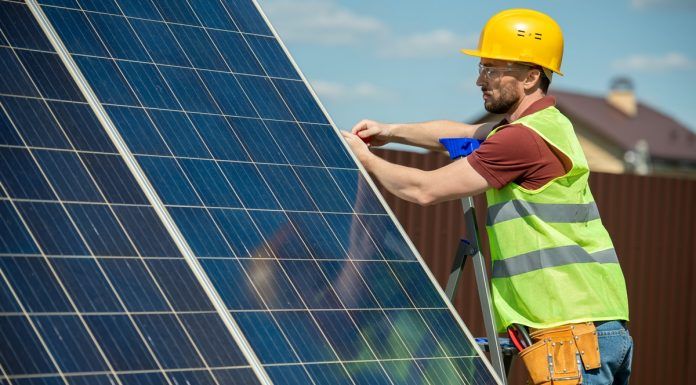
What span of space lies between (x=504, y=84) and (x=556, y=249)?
0.94 m

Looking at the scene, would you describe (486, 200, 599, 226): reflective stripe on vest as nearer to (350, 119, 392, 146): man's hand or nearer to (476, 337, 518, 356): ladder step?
(476, 337, 518, 356): ladder step

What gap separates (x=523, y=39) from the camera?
6324 mm

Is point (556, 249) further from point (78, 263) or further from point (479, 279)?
point (78, 263)

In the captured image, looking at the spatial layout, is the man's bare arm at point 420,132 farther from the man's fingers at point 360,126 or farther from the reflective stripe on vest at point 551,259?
the reflective stripe on vest at point 551,259

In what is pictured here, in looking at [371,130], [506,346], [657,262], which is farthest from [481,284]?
[657,262]

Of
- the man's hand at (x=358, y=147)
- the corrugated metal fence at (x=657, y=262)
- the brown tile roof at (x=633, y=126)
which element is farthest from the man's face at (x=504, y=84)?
the brown tile roof at (x=633, y=126)

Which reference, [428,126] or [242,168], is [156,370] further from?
[428,126]

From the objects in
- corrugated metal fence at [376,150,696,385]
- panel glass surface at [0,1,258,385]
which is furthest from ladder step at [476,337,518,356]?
corrugated metal fence at [376,150,696,385]

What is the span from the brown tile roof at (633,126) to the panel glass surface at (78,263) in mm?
61527

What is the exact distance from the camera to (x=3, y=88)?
541 centimetres

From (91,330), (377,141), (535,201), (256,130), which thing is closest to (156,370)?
(91,330)

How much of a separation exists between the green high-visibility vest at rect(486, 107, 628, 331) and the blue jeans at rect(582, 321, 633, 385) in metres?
0.06

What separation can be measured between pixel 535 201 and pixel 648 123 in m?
70.8

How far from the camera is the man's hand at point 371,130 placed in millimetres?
7102
